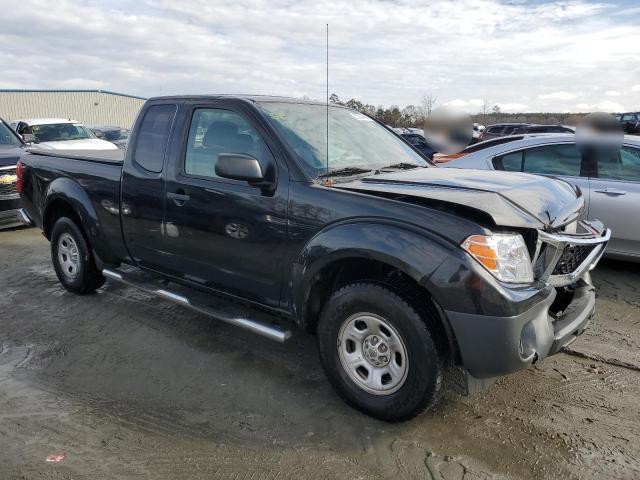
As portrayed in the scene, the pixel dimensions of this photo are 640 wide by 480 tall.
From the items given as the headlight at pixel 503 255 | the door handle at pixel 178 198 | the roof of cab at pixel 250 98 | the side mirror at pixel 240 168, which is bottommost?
the headlight at pixel 503 255

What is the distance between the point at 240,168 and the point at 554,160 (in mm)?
4134

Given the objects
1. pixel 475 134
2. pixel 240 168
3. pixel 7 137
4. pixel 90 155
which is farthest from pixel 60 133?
pixel 240 168

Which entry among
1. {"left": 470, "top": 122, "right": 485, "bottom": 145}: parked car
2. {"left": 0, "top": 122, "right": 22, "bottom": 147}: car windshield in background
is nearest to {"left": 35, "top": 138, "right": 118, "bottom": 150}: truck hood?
{"left": 0, "top": 122, "right": 22, "bottom": 147}: car windshield in background

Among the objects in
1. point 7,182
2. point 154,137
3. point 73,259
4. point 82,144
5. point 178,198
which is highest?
point 154,137

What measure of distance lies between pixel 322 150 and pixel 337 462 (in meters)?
2.03

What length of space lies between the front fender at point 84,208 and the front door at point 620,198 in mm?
4964

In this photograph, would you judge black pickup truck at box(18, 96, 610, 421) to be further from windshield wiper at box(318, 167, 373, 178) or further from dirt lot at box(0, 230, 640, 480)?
dirt lot at box(0, 230, 640, 480)

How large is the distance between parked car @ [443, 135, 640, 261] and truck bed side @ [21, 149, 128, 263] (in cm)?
345

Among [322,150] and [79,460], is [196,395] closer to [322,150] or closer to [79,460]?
[79,460]

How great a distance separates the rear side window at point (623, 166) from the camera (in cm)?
555

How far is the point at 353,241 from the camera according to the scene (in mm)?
3006

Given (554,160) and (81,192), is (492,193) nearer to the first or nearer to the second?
(554,160)

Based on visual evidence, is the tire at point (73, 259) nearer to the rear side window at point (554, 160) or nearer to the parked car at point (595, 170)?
the parked car at point (595, 170)

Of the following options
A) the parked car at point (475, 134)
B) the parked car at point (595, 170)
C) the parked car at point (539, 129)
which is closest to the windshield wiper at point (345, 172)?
the parked car at point (595, 170)
